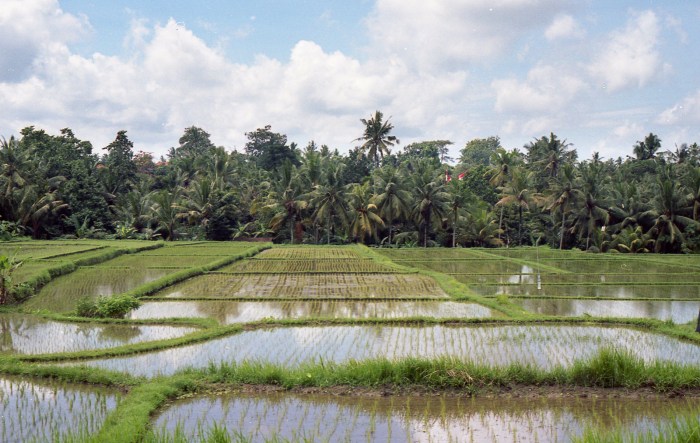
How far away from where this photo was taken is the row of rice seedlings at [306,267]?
694 inches

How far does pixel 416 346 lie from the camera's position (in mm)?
8281

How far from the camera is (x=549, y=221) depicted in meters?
33.9

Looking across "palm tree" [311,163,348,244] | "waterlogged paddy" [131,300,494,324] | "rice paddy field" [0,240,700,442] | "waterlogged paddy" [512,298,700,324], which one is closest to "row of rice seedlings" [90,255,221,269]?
"rice paddy field" [0,240,700,442]

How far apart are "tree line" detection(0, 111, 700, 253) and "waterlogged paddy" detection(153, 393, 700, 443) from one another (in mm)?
23295

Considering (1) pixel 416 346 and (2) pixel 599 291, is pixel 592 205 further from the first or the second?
(1) pixel 416 346

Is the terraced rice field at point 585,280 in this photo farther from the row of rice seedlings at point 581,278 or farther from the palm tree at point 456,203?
the palm tree at point 456,203

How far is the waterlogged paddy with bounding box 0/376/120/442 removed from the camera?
202 inches

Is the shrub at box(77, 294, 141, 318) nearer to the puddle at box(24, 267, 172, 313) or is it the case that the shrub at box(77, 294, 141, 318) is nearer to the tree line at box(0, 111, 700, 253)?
the puddle at box(24, 267, 172, 313)

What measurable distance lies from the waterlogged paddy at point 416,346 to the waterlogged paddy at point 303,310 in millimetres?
1126

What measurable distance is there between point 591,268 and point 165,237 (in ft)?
72.6

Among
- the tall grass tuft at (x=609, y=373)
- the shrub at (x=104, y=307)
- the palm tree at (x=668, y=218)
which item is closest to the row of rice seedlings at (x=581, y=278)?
the tall grass tuft at (x=609, y=373)

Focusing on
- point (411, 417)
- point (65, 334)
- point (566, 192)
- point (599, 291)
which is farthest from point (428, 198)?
point (411, 417)

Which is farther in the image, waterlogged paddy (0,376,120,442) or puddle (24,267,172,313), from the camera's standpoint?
puddle (24,267,172,313)

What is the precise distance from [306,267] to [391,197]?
40.4 ft
